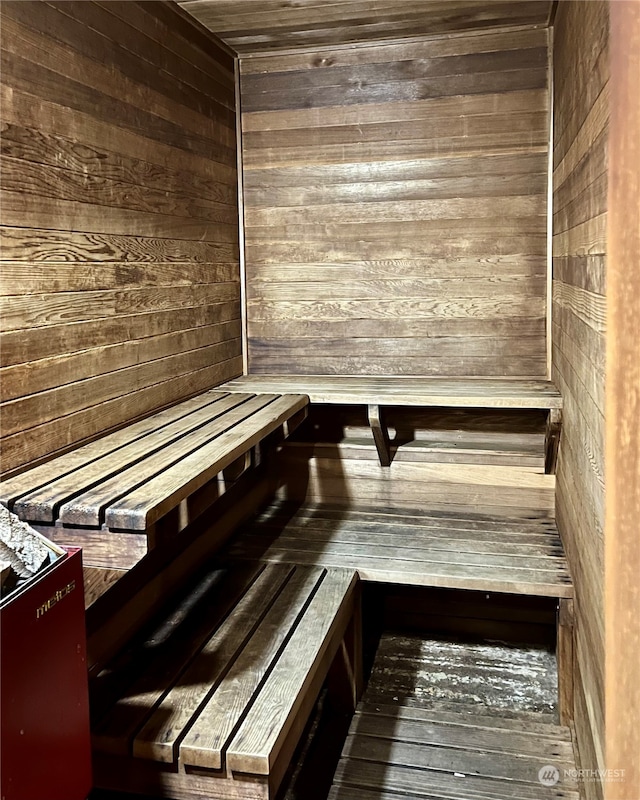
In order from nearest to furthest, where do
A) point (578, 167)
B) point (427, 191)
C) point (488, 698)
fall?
point (578, 167)
point (488, 698)
point (427, 191)

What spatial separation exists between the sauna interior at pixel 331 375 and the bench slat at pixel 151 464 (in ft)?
0.04

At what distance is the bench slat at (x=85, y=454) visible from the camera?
1819 mm

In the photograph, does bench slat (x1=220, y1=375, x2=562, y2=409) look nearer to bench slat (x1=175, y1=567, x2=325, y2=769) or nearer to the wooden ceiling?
bench slat (x1=175, y1=567, x2=325, y2=769)

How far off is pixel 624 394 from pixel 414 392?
1.51m

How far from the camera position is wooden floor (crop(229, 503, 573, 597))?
2.79 metres

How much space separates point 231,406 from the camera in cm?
289

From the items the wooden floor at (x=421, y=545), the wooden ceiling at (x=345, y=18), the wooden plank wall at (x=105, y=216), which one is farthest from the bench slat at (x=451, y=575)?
the wooden ceiling at (x=345, y=18)

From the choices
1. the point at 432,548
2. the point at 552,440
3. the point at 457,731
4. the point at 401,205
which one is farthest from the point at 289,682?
the point at 401,205

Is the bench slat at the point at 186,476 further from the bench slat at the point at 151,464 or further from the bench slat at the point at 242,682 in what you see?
the bench slat at the point at 242,682

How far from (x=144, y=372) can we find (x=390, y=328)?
1313 mm

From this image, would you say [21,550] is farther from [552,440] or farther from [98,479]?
[552,440]

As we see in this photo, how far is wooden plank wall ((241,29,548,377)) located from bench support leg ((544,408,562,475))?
17.0 inches

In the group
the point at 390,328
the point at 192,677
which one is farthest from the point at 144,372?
the point at 390,328

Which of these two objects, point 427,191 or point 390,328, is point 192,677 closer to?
point 390,328
